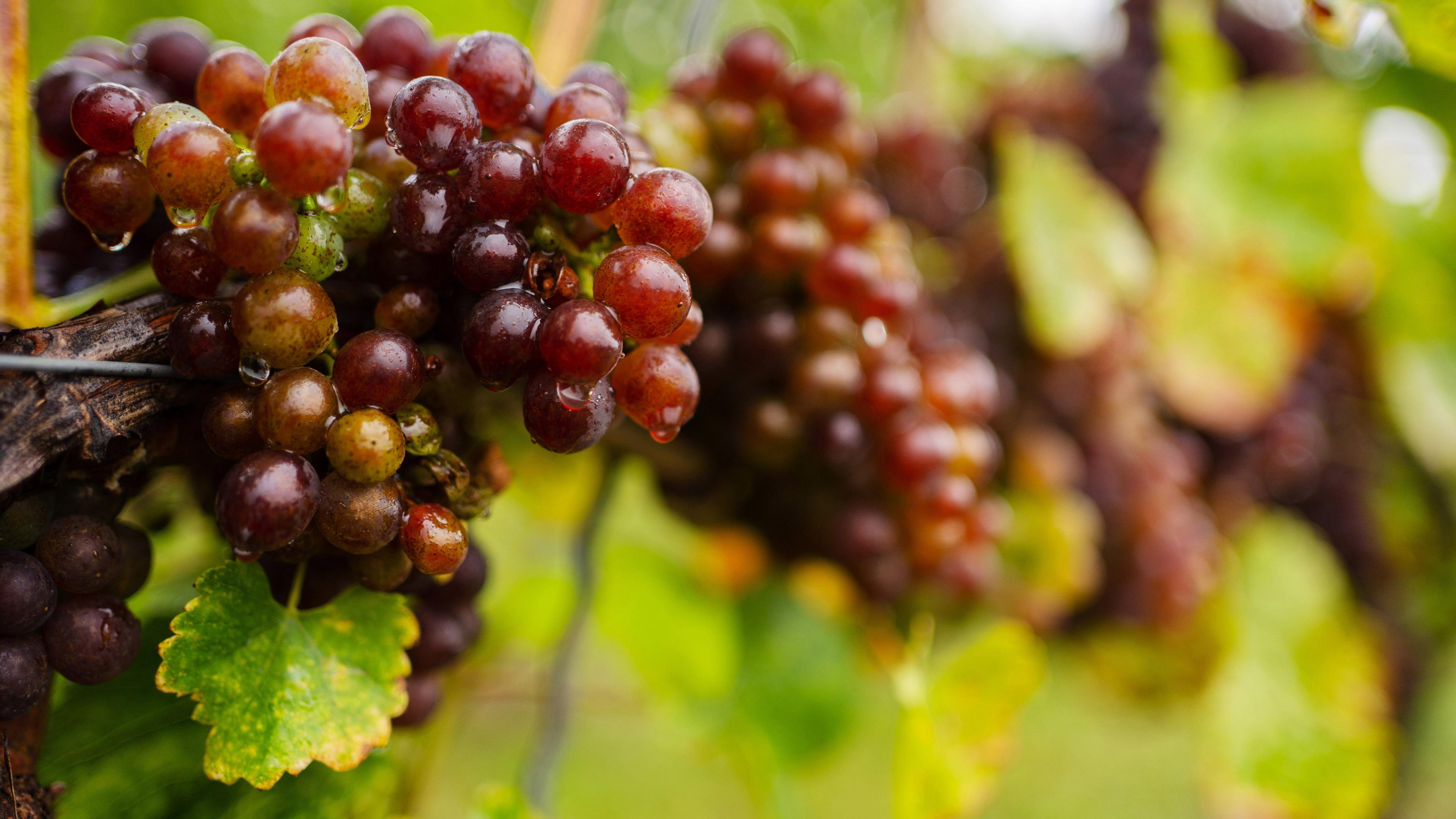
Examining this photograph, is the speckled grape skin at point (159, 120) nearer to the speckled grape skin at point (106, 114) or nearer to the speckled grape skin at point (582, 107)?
the speckled grape skin at point (106, 114)

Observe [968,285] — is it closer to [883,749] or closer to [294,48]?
[294,48]

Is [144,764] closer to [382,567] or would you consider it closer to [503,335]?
[382,567]

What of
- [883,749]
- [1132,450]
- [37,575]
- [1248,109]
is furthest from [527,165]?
[883,749]

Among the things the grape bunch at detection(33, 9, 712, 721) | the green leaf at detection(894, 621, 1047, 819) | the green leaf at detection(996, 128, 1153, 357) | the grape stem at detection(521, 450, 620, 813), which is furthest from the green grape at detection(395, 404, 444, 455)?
the green leaf at detection(996, 128, 1153, 357)

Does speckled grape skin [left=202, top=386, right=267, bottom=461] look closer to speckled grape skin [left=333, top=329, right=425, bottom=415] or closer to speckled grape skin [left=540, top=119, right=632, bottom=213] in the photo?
speckled grape skin [left=333, top=329, right=425, bottom=415]

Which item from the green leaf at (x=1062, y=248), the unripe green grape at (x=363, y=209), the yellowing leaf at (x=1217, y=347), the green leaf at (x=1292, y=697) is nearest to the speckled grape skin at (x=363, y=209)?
the unripe green grape at (x=363, y=209)

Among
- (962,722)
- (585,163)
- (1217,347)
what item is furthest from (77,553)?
(1217,347)
